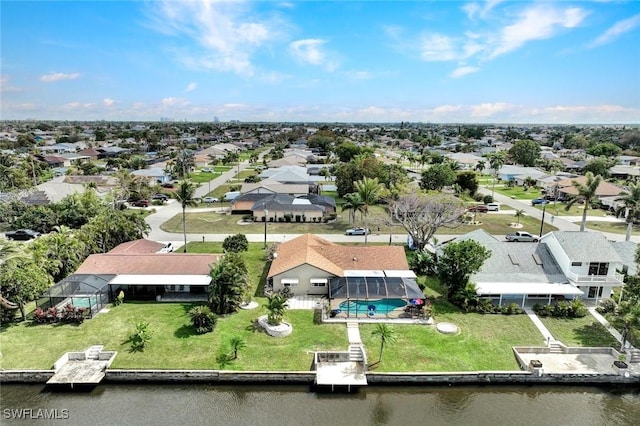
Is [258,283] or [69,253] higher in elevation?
[69,253]

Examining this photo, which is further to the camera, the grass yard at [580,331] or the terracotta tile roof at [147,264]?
the terracotta tile roof at [147,264]

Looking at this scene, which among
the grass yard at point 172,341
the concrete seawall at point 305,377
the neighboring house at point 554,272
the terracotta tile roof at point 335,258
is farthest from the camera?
the terracotta tile roof at point 335,258

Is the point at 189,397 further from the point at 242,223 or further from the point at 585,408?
the point at 242,223

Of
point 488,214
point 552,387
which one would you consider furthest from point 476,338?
point 488,214

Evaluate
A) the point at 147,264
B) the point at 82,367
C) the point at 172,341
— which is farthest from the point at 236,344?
the point at 147,264

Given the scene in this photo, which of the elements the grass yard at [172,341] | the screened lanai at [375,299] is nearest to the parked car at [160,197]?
the grass yard at [172,341]

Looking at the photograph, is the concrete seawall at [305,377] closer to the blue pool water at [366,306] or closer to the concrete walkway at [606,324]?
the concrete walkway at [606,324]

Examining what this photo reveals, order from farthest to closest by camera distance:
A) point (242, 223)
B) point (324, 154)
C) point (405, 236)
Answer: point (324, 154)
point (242, 223)
point (405, 236)
